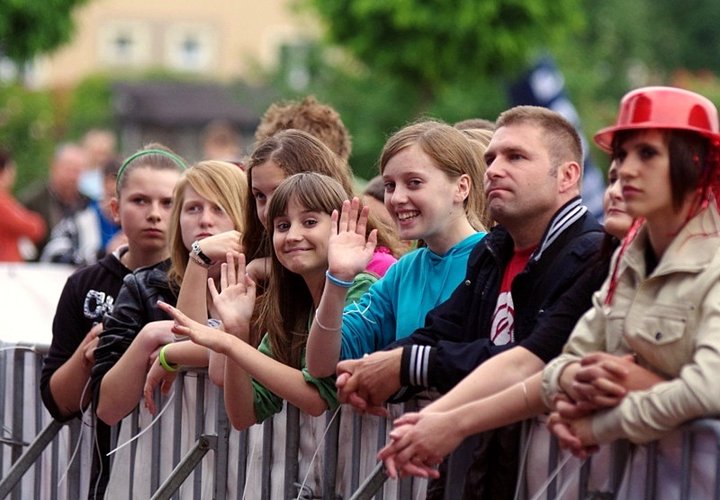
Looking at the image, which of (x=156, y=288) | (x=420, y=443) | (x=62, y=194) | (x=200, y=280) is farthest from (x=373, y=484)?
(x=62, y=194)

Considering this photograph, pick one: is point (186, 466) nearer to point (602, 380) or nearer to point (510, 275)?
point (510, 275)

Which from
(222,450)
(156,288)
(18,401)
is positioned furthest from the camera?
(18,401)

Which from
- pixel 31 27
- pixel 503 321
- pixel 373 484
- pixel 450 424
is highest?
pixel 31 27

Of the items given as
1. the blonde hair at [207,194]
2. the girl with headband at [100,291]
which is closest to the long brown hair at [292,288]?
the blonde hair at [207,194]

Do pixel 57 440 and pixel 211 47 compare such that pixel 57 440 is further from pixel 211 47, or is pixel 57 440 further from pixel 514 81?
pixel 211 47

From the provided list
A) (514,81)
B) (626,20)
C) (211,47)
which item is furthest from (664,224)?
(211,47)

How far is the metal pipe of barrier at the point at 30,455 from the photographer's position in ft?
23.2

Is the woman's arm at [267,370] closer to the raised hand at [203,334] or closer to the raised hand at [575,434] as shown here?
the raised hand at [203,334]

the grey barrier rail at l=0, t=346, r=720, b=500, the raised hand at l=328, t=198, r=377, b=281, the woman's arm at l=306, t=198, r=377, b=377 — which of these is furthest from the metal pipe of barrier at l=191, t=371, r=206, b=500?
the raised hand at l=328, t=198, r=377, b=281

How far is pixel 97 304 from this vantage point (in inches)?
268

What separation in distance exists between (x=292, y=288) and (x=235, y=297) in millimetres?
233

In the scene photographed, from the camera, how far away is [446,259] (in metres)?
5.52

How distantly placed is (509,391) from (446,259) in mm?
1110

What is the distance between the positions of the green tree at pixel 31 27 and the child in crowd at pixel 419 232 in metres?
13.8
